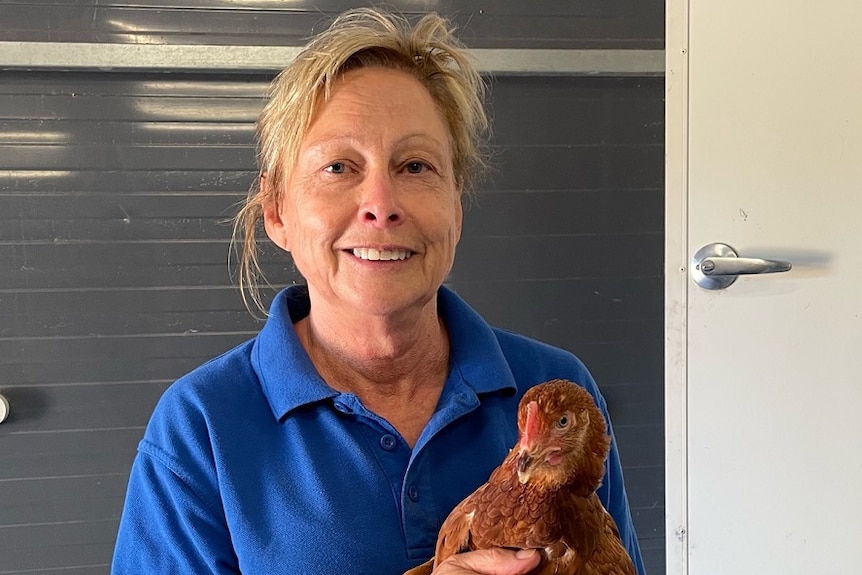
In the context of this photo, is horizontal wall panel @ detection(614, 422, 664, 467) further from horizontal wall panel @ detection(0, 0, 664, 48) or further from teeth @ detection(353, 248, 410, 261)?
teeth @ detection(353, 248, 410, 261)

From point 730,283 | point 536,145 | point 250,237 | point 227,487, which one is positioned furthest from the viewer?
point 536,145

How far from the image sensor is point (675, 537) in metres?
1.77

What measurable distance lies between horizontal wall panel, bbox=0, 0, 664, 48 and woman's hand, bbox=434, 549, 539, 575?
1462mm

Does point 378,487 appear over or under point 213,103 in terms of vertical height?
under

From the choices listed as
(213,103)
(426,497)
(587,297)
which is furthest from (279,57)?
(426,497)

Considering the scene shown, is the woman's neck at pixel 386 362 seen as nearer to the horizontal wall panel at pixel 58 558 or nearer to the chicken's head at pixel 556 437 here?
the chicken's head at pixel 556 437

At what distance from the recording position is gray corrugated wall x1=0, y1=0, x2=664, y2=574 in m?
1.79

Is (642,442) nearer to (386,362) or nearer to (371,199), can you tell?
(386,362)

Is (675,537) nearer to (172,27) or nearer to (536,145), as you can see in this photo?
(536,145)

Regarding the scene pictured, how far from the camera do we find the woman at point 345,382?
0.97 meters

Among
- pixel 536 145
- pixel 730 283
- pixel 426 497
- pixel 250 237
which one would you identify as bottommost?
pixel 426 497

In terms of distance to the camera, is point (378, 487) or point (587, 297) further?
point (587, 297)

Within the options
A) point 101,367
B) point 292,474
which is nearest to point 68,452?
point 101,367

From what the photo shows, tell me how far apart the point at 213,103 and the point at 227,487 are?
118 cm
